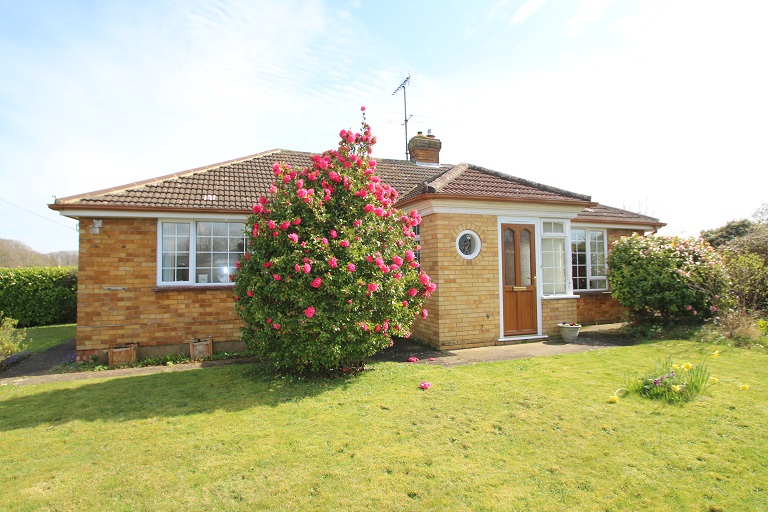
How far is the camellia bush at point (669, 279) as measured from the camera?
10320 millimetres

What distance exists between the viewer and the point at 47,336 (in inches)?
489

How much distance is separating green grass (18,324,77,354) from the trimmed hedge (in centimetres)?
68

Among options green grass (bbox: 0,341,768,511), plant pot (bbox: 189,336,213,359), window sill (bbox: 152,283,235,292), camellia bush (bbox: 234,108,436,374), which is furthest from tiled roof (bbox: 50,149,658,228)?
green grass (bbox: 0,341,768,511)

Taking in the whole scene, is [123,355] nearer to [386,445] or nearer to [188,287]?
[188,287]

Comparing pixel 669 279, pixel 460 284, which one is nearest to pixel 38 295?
pixel 460 284

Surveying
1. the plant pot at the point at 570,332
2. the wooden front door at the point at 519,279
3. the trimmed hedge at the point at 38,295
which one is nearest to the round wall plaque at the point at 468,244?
the wooden front door at the point at 519,279

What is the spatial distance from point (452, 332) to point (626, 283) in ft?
17.4

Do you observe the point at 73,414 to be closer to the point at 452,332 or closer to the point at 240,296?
the point at 240,296

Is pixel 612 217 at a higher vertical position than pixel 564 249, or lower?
higher

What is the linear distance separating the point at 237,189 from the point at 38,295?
34.4 feet

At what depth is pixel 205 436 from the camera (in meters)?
4.63

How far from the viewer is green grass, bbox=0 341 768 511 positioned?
3463 millimetres

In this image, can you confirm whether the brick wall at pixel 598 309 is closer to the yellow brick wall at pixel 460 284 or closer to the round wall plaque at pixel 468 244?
the yellow brick wall at pixel 460 284

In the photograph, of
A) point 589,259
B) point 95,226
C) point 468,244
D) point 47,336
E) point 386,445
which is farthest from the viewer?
point 589,259
